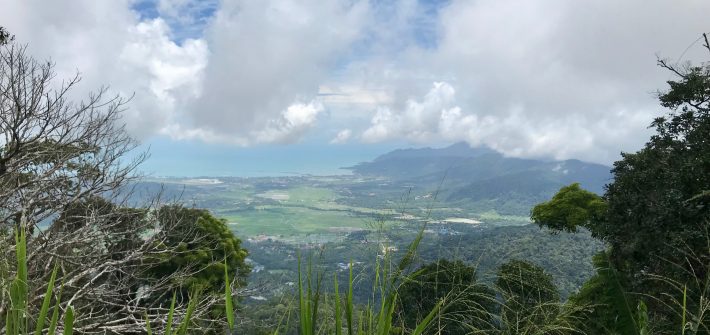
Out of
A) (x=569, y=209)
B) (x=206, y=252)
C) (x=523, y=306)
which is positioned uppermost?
(x=523, y=306)

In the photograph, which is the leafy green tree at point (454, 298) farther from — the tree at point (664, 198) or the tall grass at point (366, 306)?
the tree at point (664, 198)

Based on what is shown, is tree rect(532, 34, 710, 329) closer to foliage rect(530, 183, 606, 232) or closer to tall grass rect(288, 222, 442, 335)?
foliage rect(530, 183, 606, 232)

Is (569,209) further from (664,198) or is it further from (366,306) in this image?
(366,306)

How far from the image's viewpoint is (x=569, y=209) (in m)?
19.0

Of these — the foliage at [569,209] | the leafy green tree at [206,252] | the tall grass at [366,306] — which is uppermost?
the tall grass at [366,306]

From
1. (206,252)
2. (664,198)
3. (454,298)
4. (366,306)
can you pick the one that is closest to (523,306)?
(454,298)

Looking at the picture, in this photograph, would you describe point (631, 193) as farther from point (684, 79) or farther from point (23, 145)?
point (23, 145)

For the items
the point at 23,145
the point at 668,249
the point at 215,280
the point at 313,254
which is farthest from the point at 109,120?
the point at 668,249

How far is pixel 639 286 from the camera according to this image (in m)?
12.3

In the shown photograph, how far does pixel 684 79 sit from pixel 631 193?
3.34 metres

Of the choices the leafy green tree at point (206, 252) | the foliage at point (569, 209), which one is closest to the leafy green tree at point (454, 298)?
the leafy green tree at point (206, 252)

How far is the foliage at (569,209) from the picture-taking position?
1838cm

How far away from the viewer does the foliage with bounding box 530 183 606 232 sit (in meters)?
18.4

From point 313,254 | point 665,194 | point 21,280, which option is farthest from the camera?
point 665,194
